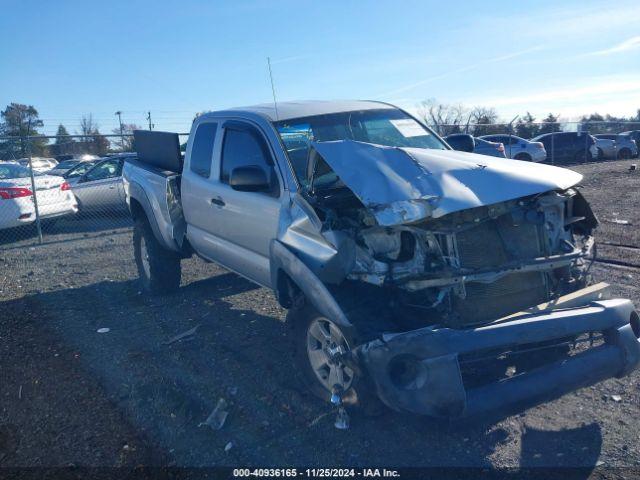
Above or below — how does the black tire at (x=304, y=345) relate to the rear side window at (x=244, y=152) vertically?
below

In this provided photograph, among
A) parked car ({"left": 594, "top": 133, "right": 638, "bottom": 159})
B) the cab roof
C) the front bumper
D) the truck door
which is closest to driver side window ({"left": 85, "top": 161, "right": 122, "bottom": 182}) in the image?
the truck door

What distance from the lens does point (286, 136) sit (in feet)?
17.0

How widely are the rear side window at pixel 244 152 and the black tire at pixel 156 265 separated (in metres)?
1.97

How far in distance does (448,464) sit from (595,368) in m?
1.05

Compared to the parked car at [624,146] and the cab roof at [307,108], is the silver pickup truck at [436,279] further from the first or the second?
the parked car at [624,146]

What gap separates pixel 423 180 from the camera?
380 cm

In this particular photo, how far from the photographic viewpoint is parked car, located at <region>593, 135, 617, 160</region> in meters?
29.5

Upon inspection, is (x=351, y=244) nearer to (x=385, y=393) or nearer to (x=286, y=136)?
(x=385, y=393)

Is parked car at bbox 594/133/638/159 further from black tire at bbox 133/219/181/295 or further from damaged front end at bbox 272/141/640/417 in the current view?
damaged front end at bbox 272/141/640/417

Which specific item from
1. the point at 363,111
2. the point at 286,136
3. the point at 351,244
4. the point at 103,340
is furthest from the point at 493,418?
the point at 103,340

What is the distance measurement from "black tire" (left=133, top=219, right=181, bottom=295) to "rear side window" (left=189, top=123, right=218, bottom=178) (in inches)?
53.1

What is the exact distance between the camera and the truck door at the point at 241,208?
5082 millimetres

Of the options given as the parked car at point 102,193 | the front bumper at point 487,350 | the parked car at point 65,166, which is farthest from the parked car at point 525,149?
the front bumper at point 487,350

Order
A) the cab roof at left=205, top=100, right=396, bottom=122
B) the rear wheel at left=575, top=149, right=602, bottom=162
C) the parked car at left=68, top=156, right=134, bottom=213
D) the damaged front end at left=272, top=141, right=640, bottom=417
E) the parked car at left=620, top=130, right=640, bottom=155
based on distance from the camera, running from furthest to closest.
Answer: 1. the parked car at left=620, top=130, right=640, bottom=155
2. the rear wheel at left=575, top=149, right=602, bottom=162
3. the parked car at left=68, top=156, right=134, bottom=213
4. the cab roof at left=205, top=100, right=396, bottom=122
5. the damaged front end at left=272, top=141, right=640, bottom=417
